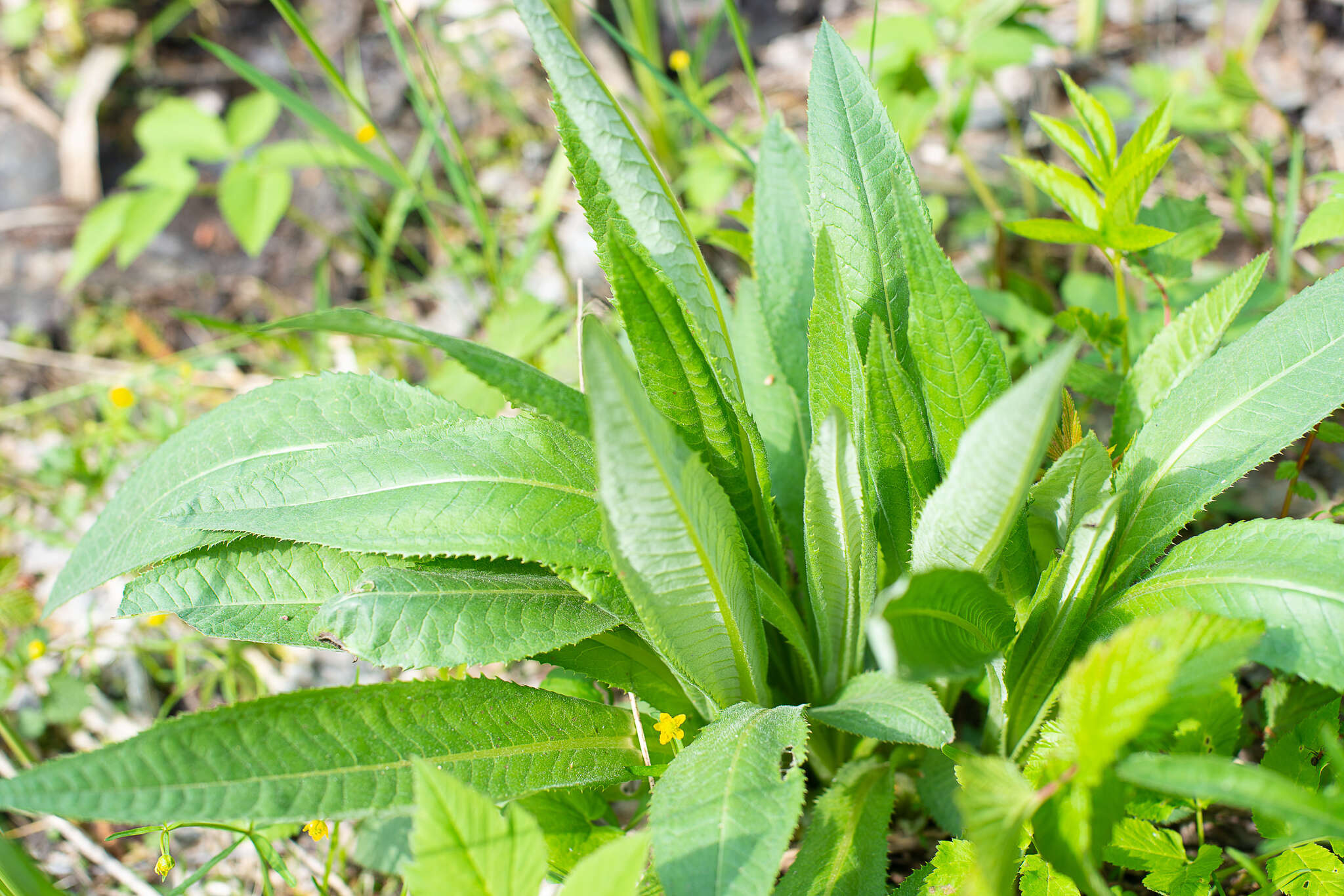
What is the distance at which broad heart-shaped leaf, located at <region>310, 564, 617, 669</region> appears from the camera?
1.10 m

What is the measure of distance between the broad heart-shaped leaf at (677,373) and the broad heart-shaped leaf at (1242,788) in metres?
0.61

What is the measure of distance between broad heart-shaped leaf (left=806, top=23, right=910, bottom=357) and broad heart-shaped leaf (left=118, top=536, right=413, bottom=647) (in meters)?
0.75

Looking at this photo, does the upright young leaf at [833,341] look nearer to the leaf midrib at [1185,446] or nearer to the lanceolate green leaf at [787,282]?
the lanceolate green leaf at [787,282]

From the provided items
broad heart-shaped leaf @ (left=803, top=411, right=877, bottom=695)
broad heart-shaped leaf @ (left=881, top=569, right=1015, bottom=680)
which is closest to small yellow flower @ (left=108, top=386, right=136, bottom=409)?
broad heart-shaped leaf @ (left=803, top=411, right=877, bottom=695)

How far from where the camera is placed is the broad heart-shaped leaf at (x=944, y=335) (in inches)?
44.9

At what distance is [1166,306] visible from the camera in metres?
1.53

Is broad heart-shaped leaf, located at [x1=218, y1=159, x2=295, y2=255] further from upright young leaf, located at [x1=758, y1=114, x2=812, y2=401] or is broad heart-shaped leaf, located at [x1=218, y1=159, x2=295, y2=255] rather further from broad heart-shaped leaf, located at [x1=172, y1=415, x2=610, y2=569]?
upright young leaf, located at [x1=758, y1=114, x2=812, y2=401]

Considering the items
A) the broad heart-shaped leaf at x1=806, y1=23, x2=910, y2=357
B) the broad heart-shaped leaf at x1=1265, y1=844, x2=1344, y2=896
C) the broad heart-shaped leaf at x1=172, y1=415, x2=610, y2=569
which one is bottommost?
the broad heart-shaped leaf at x1=1265, y1=844, x2=1344, y2=896

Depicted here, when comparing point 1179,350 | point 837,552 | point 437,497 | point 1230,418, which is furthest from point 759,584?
point 1179,350

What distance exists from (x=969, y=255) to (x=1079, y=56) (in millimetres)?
996

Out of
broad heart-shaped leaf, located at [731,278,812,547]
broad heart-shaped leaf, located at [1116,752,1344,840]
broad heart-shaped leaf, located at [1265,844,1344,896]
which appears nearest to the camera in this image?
broad heart-shaped leaf, located at [1116,752,1344,840]

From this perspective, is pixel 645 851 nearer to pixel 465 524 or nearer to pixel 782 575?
pixel 465 524

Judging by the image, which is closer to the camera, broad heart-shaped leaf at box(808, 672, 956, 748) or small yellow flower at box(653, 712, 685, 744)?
broad heart-shaped leaf at box(808, 672, 956, 748)

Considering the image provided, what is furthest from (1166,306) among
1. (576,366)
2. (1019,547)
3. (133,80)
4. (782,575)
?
(133,80)
